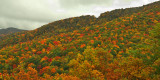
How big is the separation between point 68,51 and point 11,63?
23190mm

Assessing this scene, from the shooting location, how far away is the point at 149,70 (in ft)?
47.6

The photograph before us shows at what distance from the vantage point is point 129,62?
16.7 metres

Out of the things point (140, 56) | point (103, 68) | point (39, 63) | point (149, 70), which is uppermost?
point (140, 56)

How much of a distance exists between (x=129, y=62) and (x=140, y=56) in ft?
5.65

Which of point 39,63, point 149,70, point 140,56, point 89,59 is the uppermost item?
point 140,56

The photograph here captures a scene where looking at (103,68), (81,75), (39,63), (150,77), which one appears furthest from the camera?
(39,63)

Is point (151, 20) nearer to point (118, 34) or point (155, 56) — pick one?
point (118, 34)

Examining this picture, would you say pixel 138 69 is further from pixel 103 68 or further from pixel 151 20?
pixel 151 20

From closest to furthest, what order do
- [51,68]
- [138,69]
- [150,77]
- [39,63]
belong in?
[150,77]
[138,69]
[51,68]
[39,63]

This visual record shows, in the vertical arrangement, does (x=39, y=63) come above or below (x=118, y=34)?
below

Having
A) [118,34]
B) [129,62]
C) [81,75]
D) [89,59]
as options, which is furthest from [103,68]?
[118,34]

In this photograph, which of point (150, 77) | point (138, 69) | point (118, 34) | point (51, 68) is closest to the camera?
point (150, 77)

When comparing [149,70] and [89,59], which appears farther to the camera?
[89,59]

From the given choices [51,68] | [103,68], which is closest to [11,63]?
[51,68]
